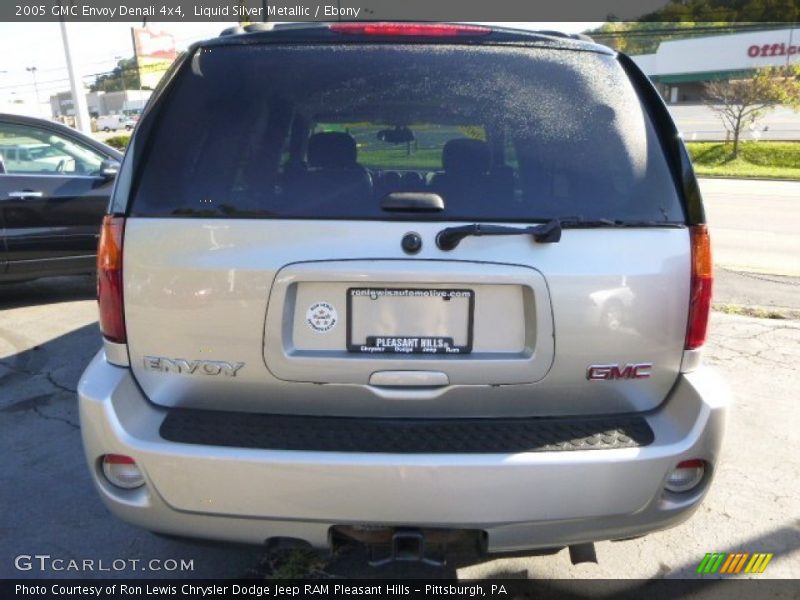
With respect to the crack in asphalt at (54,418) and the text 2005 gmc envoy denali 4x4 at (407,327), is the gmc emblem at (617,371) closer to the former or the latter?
the text 2005 gmc envoy denali 4x4 at (407,327)

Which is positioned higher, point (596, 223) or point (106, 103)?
point (596, 223)

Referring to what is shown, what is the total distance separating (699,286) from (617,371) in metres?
0.37

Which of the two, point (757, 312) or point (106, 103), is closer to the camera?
point (757, 312)

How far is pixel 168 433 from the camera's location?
75.7 inches

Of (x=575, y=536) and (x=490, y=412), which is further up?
(x=490, y=412)

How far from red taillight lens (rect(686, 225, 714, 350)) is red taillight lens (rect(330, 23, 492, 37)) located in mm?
980

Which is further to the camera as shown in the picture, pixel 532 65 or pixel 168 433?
pixel 532 65

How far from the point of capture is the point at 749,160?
82.6 ft

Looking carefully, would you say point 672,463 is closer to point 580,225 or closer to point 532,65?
point 580,225

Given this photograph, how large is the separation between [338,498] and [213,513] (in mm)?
381

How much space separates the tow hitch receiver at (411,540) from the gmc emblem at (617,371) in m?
0.58

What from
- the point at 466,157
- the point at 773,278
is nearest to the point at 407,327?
the point at 466,157

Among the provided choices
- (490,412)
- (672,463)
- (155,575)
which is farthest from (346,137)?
(155,575)

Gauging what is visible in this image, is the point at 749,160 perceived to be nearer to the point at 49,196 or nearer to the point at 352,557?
the point at 49,196
